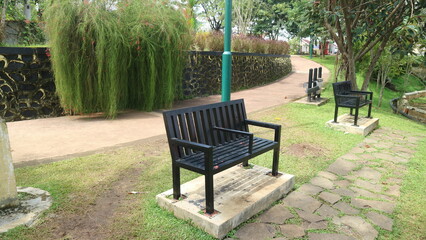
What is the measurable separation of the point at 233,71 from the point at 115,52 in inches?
275

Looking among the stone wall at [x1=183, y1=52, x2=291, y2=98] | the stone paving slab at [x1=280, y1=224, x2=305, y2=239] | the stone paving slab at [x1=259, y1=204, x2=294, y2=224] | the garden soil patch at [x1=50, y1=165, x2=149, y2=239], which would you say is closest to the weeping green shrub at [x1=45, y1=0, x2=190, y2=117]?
the stone wall at [x1=183, y1=52, x2=291, y2=98]

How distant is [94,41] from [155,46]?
1413 millimetres

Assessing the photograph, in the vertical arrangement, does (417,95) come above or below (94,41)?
below

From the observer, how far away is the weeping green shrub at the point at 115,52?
597 centimetres

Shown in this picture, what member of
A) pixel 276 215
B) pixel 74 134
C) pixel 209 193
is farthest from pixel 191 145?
pixel 74 134

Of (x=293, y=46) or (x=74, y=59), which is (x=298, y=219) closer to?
(x=74, y=59)

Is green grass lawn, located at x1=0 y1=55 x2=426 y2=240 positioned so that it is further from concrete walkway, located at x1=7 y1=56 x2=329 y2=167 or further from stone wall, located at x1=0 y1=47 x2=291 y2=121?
stone wall, located at x1=0 y1=47 x2=291 y2=121

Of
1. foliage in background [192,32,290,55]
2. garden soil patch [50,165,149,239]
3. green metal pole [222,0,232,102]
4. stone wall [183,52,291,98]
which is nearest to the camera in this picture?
garden soil patch [50,165,149,239]

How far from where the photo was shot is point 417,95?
1551 centimetres

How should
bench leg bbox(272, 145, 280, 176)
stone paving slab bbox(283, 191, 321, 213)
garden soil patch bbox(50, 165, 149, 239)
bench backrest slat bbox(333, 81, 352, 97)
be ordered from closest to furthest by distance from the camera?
garden soil patch bbox(50, 165, 149, 239), stone paving slab bbox(283, 191, 321, 213), bench leg bbox(272, 145, 280, 176), bench backrest slat bbox(333, 81, 352, 97)

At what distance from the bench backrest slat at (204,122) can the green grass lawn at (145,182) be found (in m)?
0.65

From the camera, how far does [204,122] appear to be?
3115 millimetres

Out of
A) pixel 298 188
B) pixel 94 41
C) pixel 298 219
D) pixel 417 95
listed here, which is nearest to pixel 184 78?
pixel 94 41

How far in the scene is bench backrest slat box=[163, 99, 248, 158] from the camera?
2799 mm
